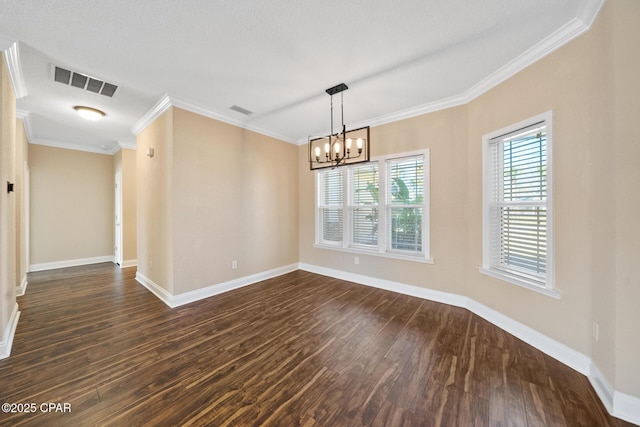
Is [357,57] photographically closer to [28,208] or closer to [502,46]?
[502,46]

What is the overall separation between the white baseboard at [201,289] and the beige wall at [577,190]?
118 inches

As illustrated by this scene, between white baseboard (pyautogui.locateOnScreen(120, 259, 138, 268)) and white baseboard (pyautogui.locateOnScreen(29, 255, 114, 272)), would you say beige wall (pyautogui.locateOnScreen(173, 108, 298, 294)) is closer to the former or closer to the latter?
white baseboard (pyautogui.locateOnScreen(120, 259, 138, 268))

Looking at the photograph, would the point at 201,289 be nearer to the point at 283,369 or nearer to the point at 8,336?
the point at 8,336

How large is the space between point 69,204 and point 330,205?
625cm

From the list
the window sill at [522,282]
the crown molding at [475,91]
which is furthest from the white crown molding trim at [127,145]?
the window sill at [522,282]

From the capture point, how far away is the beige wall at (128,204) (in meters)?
5.45

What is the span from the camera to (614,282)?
5.20ft

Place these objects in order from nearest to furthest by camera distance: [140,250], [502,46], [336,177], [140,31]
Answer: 1. [140,31]
2. [502,46]
3. [140,250]
4. [336,177]

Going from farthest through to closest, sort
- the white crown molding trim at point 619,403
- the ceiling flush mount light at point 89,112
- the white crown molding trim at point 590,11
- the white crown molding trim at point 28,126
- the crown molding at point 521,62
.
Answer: the white crown molding trim at point 28,126 < the ceiling flush mount light at point 89,112 < the crown molding at point 521,62 < the white crown molding trim at point 590,11 < the white crown molding trim at point 619,403

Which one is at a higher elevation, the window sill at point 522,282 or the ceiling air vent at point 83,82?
the ceiling air vent at point 83,82

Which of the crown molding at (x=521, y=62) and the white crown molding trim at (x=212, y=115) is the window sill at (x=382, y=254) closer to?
the crown molding at (x=521, y=62)

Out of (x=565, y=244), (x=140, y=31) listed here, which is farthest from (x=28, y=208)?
(x=565, y=244)

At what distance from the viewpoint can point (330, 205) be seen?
4.83 m

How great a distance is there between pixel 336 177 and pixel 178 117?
283 cm
